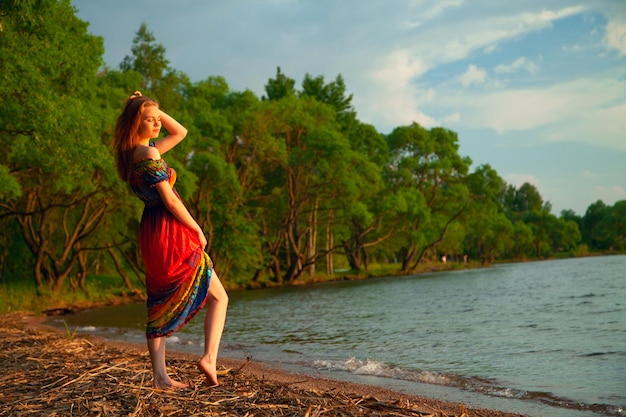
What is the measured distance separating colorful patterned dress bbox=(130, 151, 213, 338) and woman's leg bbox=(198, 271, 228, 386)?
112 millimetres

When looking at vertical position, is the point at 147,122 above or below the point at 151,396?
above

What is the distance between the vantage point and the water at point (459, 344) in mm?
7473

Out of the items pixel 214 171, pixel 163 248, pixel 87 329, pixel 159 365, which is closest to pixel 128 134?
pixel 163 248

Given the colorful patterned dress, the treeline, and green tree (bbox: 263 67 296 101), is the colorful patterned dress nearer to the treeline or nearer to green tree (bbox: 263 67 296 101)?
the treeline

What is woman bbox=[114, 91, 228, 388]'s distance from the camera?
199 inches

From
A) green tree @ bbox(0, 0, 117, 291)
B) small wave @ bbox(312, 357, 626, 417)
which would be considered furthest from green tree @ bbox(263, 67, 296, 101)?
small wave @ bbox(312, 357, 626, 417)

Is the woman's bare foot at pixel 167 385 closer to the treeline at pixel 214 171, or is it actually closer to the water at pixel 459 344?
the water at pixel 459 344

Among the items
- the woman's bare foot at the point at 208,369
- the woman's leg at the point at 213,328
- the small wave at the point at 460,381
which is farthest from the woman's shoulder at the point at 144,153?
the small wave at the point at 460,381

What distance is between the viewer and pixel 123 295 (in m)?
30.1

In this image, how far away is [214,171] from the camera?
3303cm

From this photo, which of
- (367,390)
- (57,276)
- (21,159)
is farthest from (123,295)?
(367,390)

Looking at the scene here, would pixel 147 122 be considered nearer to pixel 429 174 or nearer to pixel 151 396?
pixel 151 396

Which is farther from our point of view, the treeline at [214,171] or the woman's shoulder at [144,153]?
the treeline at [214,171]

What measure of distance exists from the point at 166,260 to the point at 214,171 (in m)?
28.3
